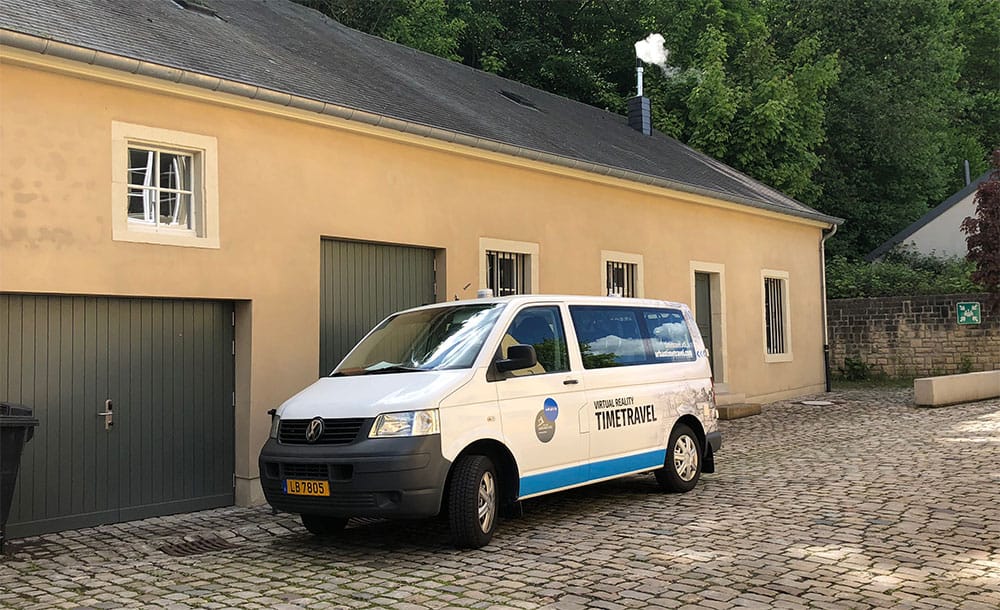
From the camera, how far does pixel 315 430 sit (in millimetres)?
6859

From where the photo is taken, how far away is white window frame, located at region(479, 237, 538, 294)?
1216 cm

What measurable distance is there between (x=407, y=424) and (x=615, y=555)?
5.66 ft

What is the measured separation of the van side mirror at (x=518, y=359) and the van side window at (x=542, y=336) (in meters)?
0.28

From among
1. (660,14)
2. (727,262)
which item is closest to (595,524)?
(727,262)

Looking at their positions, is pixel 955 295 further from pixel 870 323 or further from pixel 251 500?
pixel 251 500

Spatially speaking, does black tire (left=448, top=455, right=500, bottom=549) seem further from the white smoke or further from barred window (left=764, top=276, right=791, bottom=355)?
the white smoke

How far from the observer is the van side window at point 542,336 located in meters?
7.61

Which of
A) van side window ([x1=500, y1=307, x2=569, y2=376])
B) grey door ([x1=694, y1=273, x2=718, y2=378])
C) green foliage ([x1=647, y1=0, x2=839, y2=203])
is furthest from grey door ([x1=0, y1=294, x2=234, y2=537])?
green foliage ([x1=647, y1=0, x2=839, y2=203])

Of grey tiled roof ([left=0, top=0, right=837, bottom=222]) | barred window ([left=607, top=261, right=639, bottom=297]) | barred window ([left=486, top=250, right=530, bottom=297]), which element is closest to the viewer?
grey tiled roof ([left=0, top=0, right=837, bottom=222])

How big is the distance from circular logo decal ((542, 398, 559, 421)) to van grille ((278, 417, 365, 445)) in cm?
159

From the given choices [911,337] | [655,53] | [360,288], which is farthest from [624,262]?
[655,53]

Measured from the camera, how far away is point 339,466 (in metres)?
6.64

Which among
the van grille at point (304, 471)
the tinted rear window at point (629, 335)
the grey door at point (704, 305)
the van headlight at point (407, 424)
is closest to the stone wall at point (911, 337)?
the grey door at point (704, 305)

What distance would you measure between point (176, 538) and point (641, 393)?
4.20 metres
